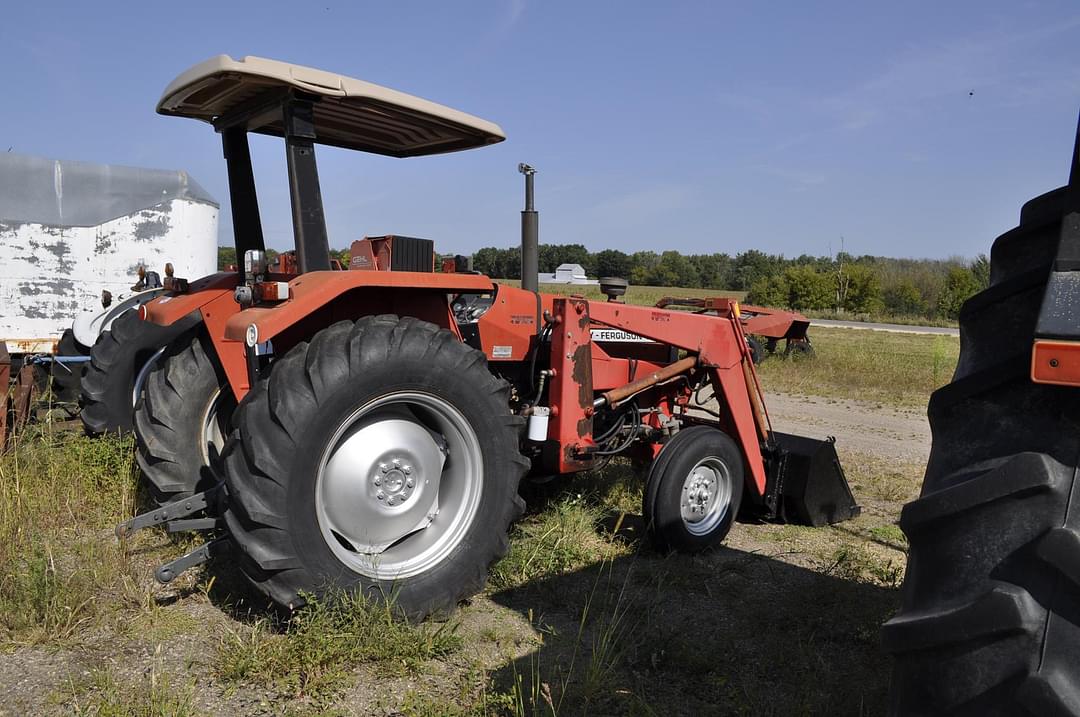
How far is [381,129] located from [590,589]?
256 centimetres

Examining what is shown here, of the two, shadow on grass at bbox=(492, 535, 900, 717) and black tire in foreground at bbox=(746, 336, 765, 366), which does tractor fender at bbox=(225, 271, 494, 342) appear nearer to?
shadow on grass at bbox=(492, 535, 900, 717)

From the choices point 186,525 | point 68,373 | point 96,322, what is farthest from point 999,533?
point 96,322

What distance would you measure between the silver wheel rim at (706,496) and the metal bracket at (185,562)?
7.51 feet

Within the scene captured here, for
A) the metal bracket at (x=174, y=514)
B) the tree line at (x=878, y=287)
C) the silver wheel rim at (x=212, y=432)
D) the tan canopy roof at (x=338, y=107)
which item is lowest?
the tree line at (x=878, y=287)

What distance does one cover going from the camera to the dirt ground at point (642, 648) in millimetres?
2635

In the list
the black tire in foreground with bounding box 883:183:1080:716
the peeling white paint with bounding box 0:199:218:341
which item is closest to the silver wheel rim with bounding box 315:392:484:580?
the black tire in foreground with bounding box 883:183:1080:716

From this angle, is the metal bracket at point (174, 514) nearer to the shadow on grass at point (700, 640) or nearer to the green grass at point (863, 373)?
the shadow on grass at point (700, 640)

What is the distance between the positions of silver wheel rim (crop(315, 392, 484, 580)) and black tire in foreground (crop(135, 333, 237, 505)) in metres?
0.97

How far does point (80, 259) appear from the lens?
9344 millimetres

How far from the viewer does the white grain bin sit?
9.02 metres

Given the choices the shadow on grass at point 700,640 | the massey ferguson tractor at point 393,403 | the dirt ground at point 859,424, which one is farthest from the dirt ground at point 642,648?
the dirt ground at point 859,424

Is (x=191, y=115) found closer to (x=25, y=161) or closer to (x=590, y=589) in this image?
(x=590, y=589)

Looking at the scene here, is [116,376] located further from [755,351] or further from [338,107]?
Answer: [755,351]

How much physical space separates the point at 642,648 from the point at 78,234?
8812 mm
